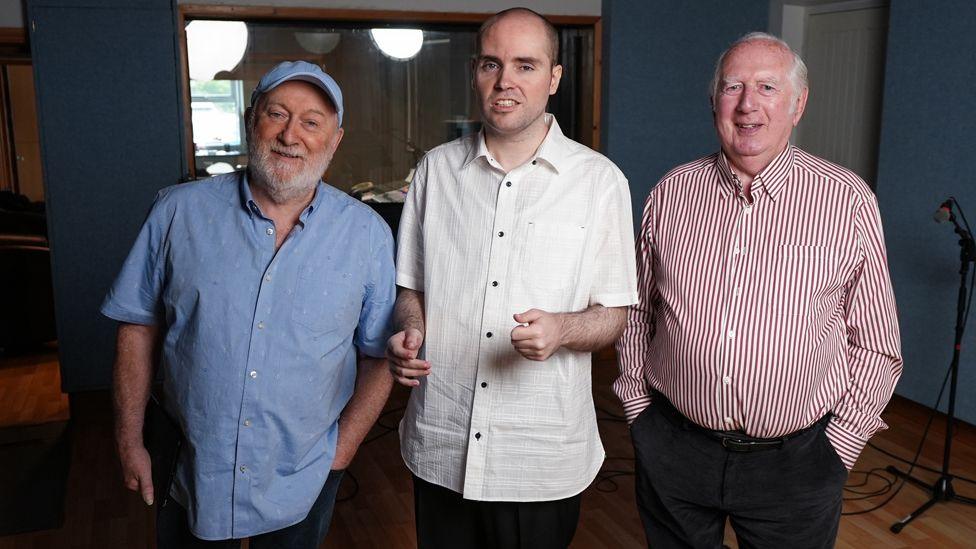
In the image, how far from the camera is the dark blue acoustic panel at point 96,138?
15.5 ft

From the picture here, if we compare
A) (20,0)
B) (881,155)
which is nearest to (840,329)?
(881,155)

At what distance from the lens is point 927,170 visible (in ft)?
15.1

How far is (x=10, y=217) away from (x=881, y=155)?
5961mm

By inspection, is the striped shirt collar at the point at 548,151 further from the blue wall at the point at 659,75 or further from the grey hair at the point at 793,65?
the blue wall at the point at 659,75

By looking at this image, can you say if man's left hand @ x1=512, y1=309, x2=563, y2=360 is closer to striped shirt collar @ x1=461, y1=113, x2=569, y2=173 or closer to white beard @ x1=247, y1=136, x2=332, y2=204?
striped shirt collar @ x1=461, y1=113, x2=569, y2=173

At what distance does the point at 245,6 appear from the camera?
16.4 ft

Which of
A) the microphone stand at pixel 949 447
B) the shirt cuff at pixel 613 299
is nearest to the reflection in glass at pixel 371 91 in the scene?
the microphone stand at pixel 949 447

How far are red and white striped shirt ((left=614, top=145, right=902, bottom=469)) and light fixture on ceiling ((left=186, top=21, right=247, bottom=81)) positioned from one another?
3.90m

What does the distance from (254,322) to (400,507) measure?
2.23 m

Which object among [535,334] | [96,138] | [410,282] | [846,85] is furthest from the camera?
[846,85]

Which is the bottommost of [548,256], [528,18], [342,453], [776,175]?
[342,453]

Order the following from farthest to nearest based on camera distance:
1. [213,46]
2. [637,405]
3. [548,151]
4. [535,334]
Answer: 1. [213,46]
2. [637,405]
3. [548,151]
4. [535,334]

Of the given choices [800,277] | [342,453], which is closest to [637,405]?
[800,277]

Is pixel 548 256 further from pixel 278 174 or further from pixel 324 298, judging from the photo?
pixel 278 174
